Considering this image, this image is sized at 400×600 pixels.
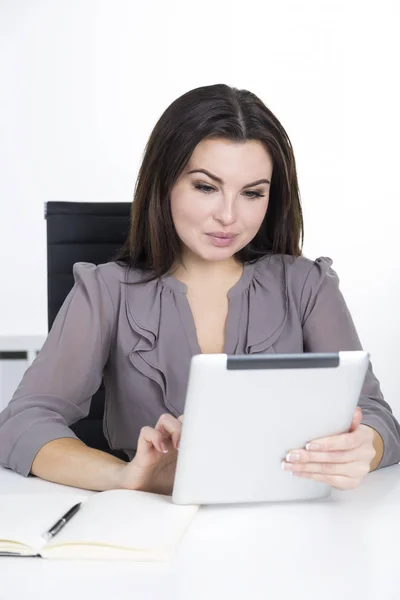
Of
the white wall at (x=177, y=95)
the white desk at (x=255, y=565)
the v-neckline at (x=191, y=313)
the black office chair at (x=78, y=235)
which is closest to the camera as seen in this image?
the white desk at (x=255, y=565)

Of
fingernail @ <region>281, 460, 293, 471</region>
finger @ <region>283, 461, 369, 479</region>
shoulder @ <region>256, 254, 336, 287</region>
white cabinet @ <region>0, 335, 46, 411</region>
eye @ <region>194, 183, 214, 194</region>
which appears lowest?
white cabinet @ <region>0, 335, 46, 411</region>

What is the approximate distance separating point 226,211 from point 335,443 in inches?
22.6

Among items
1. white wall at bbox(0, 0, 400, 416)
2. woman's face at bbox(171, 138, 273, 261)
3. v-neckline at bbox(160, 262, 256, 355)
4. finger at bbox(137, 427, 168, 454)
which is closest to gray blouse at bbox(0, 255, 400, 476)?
v-neckline at bbox(160, 262, 256, 355)

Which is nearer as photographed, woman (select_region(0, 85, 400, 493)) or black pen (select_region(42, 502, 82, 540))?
black pen (select_region(42, 502, 82, 540))

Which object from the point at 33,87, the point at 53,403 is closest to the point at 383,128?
the point at 33,87

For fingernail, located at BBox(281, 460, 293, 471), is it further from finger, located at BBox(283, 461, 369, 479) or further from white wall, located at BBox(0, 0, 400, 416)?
white wall, located at BBox(0, 0, 400, 416)

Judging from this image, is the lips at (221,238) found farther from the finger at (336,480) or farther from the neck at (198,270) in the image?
the finger at (336,480)

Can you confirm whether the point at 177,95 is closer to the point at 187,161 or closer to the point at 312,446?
the point at 187,161

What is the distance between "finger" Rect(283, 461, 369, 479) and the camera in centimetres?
123

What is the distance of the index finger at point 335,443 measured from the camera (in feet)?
4.06

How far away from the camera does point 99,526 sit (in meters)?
1.15

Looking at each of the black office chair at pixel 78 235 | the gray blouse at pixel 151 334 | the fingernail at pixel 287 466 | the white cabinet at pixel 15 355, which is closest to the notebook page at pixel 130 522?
A: the fingernail at pixel 287 466

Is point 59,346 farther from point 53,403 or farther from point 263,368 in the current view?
point 263,368

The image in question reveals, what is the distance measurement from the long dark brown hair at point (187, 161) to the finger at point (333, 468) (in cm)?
68
